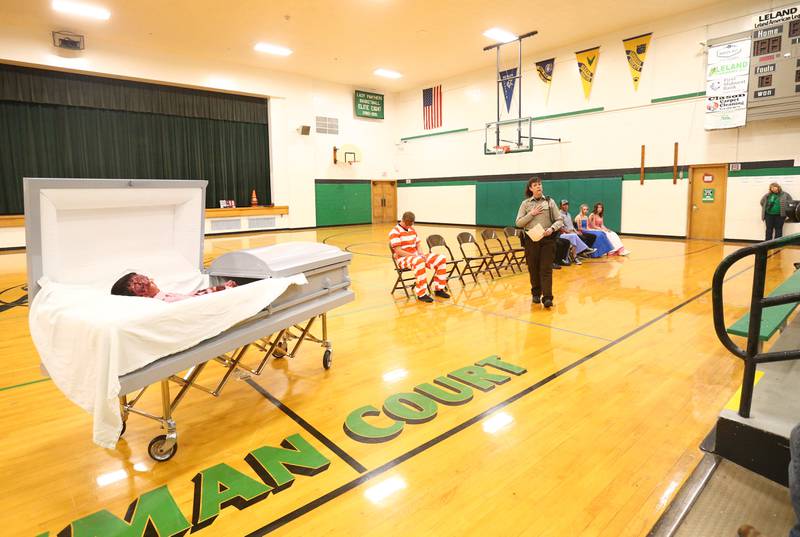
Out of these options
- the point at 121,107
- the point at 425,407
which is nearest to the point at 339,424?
the point at 425,407

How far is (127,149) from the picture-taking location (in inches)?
540

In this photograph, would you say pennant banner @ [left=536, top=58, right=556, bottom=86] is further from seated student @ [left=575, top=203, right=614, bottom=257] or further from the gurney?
the gurney

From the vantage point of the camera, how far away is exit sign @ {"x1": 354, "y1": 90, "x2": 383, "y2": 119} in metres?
18.4

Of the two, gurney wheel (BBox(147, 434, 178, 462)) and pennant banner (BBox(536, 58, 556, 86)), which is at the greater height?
pennant banner (BBox(536, 58, 556, 86))

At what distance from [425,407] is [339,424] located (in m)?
0.57

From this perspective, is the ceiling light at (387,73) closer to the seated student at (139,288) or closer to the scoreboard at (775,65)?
the scoreboard at (775,65)

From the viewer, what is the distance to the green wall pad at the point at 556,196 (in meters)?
13.4

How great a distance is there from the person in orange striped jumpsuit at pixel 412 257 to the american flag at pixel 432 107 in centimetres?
1301

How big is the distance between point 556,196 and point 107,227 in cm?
1370

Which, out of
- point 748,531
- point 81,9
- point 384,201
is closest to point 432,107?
point 384,201

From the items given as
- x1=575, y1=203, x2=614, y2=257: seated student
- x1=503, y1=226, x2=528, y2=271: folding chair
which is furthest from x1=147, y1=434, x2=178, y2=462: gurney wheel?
x1=575, y1=203, x2=614, y2=257: seated student

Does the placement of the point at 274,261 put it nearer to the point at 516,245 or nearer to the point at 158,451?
the point at 158,451

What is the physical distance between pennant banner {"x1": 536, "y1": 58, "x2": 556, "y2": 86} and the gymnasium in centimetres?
10

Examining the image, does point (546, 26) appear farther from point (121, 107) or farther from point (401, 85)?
point (121, 107)
